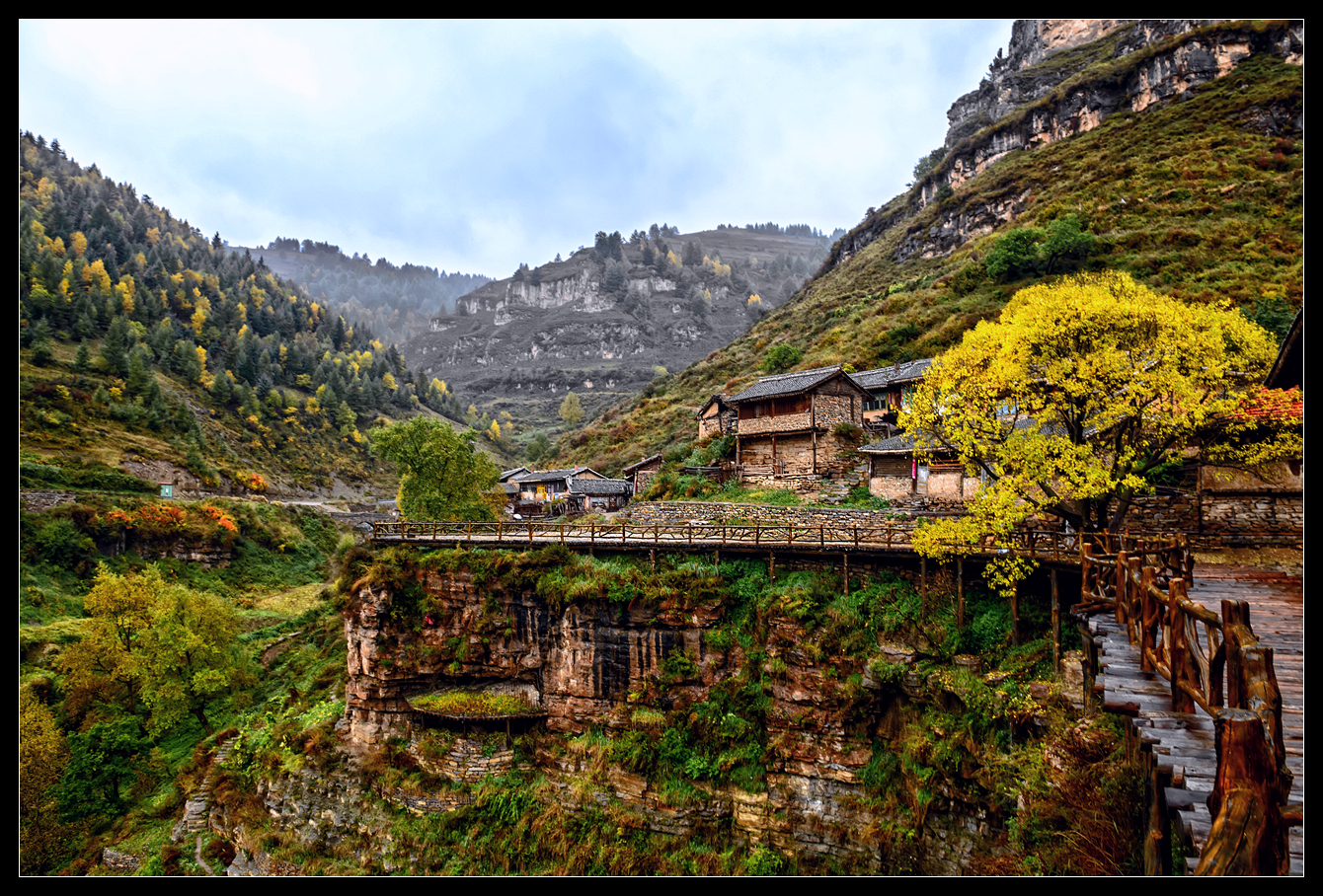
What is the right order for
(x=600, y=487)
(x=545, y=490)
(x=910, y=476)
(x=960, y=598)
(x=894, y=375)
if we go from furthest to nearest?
(x=545, y=490) < (x=600, y=487) < (x=894, y=375) < (x=910, y=476) < (x=960, y=598)

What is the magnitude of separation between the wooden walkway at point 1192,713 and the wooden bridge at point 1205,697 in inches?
0.6

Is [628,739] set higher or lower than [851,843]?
higher

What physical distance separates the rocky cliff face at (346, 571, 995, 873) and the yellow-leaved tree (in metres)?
7.00

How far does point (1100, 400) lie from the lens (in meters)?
16.5

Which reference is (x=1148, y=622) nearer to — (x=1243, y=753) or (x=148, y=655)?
(x=1243, y=753)

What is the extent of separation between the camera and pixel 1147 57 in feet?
265

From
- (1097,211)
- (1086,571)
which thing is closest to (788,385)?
(1086,571)

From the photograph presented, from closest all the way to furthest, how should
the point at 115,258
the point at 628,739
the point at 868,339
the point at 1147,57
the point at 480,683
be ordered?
the point at 628,739
the point at 480,683
the point at 868,339
the point at 1147,57
the point at 115,258

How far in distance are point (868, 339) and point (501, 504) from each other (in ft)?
138

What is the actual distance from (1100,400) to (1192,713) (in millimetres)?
12999

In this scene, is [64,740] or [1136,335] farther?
[64,740]
